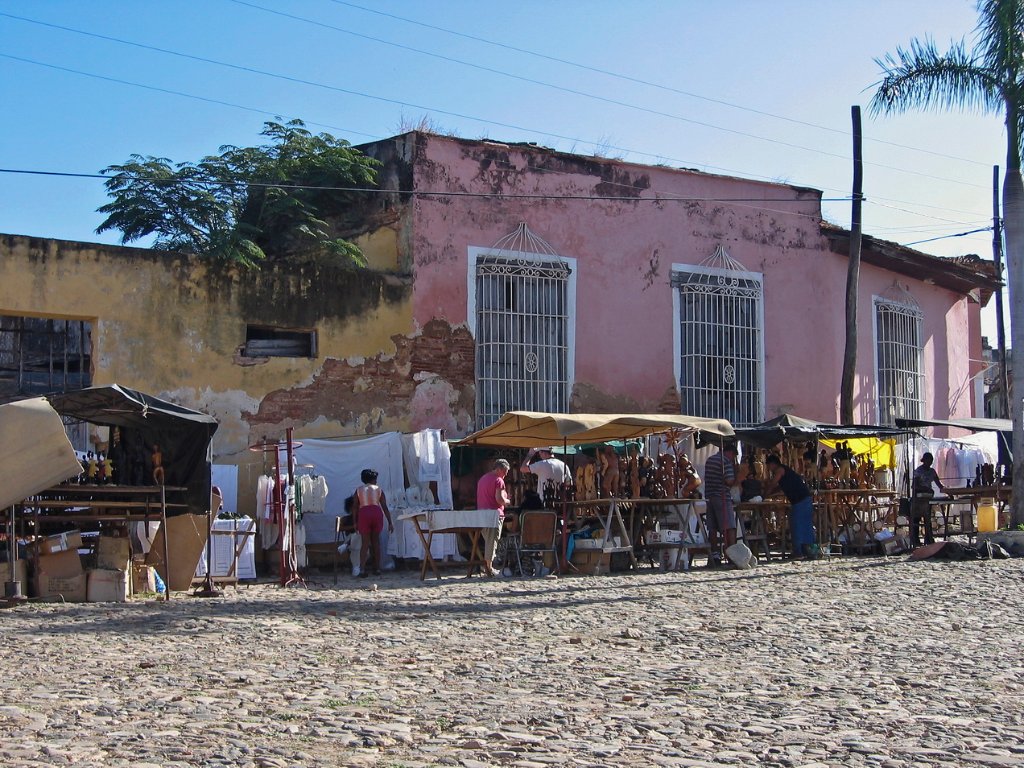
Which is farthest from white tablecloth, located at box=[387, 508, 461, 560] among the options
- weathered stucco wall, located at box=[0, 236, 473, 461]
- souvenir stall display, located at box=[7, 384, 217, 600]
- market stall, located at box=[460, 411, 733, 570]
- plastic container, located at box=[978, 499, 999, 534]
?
plastic container, located at box=[978, 499, 999, 534]

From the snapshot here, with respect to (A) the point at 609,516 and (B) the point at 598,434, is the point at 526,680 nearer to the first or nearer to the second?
(A) the point at 609,516

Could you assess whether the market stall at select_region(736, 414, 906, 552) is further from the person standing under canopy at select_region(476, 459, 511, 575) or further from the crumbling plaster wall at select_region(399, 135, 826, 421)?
the person standing under canopy at select_region(476, 459, 511, 575)

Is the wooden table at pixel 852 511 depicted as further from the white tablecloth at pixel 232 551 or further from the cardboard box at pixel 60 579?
the cardboard box at pixel 60 579

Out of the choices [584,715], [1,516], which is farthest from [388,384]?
[584,715]

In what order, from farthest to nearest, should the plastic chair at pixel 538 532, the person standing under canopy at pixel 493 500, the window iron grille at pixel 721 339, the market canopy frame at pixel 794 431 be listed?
the window iron grille at pixel 721 339 < the market canopy frame at pixel 794 431 < the plastic chair at pixel 538 532 < the person standing under canopy at pixel 493 500

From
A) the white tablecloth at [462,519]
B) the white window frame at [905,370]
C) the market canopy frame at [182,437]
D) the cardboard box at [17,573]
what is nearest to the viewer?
the cardboard box at [17,573]

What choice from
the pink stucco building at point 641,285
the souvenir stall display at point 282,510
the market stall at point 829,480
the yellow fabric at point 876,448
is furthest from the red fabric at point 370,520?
the yellow fabric at point 876,448

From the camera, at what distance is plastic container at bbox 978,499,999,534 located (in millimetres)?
19734

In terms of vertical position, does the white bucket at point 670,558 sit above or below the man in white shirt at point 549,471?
below

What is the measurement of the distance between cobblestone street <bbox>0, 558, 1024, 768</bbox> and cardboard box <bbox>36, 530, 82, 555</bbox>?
804 mm

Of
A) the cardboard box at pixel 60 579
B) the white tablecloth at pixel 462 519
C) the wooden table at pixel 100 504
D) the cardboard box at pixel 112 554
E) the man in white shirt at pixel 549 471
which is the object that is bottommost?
the cardboard box at pixel 60 579

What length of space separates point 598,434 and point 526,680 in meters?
9.45

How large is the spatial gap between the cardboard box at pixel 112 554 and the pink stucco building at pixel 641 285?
7.54 meters

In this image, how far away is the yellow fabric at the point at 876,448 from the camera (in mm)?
20703
